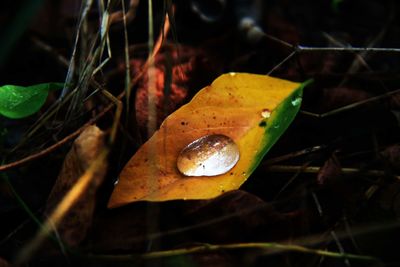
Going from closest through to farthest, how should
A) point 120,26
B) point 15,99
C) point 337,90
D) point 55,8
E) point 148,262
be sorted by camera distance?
1. point 148,262
2. point 15,99
3. point 337,90
4. point 120,26
5. point 55,8

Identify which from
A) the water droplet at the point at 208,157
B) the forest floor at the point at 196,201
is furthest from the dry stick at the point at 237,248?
the water droplet at the point at 208,157

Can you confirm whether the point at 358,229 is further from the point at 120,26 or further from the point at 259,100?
the point at 120,26

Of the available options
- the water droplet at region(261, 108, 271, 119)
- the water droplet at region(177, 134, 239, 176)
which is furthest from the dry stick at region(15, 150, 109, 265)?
the water droplet at region(261, 108, 271, 119)

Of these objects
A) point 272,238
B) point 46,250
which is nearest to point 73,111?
point 46,250

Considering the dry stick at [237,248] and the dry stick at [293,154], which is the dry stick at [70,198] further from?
the dry stick at [293,154]

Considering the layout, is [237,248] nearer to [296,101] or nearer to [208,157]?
[208,157]

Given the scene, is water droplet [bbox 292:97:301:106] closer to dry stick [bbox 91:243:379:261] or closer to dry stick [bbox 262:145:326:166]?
dry stick [bbox 262:145:326:166]
